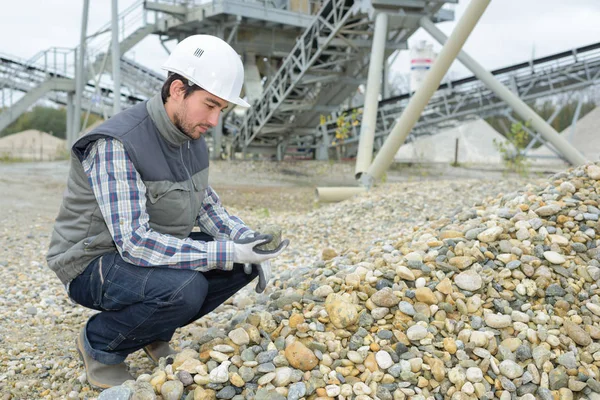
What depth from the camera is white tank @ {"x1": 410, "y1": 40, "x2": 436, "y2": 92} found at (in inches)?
754

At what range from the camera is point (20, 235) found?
5.71 m

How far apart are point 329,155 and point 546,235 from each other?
13.9m

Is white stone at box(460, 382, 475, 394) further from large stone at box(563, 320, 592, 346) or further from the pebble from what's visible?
large stone at box(563, 320, 592, 346)

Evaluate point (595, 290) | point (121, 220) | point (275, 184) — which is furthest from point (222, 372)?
point (275, 184)

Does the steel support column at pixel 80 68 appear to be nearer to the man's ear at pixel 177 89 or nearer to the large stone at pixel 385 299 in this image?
the man's ear at pixel 177 89

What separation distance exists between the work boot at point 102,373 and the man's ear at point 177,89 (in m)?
1.21

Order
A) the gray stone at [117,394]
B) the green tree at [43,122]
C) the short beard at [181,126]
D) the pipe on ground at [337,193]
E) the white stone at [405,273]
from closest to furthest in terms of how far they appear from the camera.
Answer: the gray stone at [117,394]
the short beard at [181,126]
the white stone at [405,273]
the pipe on ground at [337,193]
the green tree at [43,122]

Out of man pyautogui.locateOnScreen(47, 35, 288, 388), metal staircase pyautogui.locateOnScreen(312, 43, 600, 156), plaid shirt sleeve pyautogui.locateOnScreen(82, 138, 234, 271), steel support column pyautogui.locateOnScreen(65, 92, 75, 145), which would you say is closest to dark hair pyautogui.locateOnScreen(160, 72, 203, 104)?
man pyautogui.locateOnScreen(47, 35, 288, 388)

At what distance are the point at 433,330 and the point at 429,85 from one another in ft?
15.7

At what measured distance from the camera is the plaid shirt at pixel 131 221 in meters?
2.17

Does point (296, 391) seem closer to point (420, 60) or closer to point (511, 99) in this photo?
point (511, 99)

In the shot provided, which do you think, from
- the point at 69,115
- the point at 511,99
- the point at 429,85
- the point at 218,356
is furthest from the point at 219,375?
the point at 69,115

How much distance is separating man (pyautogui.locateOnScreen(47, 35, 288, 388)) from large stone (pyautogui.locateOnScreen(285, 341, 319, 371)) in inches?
15.2

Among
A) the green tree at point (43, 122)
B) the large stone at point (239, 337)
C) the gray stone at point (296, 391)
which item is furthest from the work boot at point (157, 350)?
the green tree at point (43, 122)
